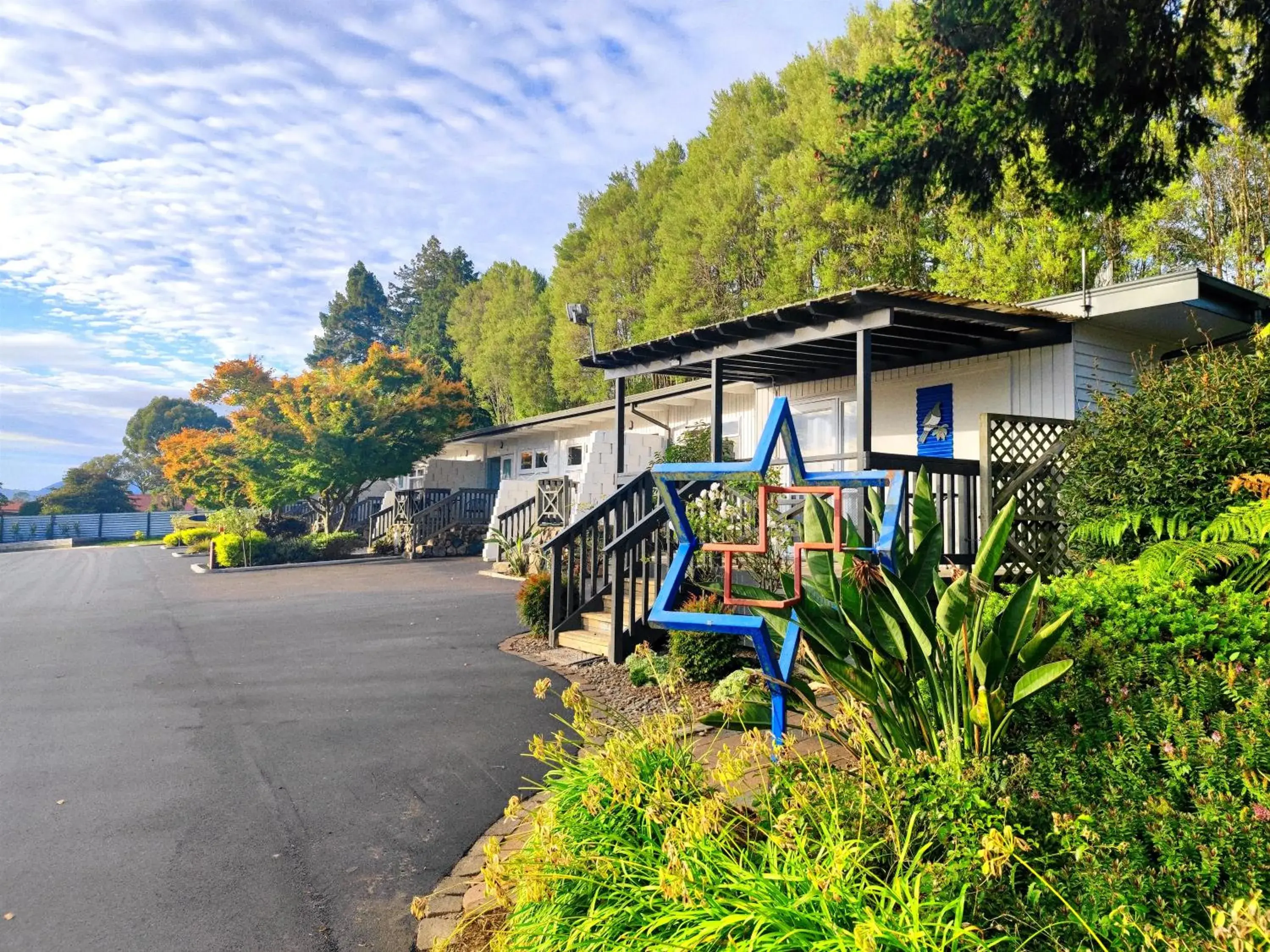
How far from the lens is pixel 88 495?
52.8m

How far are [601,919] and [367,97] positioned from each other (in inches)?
333

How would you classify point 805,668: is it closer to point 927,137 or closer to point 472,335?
point 927,137

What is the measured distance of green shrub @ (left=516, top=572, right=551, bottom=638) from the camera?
892 cm

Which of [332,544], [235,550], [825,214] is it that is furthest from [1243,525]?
[332,544]

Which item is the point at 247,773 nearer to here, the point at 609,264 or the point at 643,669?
the point at 643,669

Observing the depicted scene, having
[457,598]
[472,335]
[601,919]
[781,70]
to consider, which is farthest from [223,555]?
[472,335]

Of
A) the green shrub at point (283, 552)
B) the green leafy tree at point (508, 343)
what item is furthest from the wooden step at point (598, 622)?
the green leafy tree at point (508, 343)

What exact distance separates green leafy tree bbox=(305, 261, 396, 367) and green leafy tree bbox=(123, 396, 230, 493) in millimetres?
10605

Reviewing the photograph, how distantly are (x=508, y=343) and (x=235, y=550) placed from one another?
2394 cm

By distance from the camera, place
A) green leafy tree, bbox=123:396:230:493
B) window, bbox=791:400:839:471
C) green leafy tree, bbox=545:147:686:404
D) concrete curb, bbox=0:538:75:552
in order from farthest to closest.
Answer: green leafy tree, bbox=123:396:230:493
concrete curb, bbox=0:538:75:552
green leafy tree, bbox=545:147:686:404
window, bbox=791:400:839:471

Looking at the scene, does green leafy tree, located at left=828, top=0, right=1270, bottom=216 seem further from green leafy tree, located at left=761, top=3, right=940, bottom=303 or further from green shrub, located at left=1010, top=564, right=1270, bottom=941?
green leafy tree, located at left=761, top=3, right=940, bottom=303

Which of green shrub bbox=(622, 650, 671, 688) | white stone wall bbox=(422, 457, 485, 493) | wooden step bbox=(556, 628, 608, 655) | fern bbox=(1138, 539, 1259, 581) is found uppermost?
white stone wall bbox=(422, 457, 485, 493)

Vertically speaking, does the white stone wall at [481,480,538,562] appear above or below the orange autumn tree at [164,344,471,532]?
below

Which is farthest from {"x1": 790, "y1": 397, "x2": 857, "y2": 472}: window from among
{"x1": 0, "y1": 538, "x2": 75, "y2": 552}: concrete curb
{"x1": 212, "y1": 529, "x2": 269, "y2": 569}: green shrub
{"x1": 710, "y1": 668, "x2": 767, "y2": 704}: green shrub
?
{"x1": 0, "y1": 538, "x2": 75, "y2": 552}: concrete curb
